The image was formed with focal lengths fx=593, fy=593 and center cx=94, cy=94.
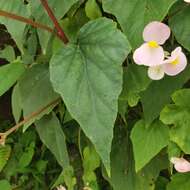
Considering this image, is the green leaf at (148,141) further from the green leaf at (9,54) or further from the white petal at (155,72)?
the green leaf at (9,54)

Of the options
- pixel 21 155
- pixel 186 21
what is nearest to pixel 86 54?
pixel 186 21

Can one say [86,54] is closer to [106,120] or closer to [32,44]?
[106,120]

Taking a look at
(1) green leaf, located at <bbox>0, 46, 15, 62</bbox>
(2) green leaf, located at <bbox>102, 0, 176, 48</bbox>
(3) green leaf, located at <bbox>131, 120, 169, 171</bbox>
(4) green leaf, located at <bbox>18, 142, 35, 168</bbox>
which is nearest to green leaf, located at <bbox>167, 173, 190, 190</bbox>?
(3) green leaf, located at <bbox>131, 120, 169, 171</bbox>

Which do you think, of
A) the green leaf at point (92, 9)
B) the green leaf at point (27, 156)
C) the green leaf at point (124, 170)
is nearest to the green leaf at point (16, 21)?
the green leaf at point (92, 9)

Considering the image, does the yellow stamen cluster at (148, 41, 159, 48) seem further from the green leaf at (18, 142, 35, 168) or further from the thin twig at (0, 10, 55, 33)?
the green leaf at (18, 142, 35, 168)

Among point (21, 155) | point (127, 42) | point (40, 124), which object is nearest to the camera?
point (127, 42)

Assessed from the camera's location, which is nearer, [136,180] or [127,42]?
[127,42]
